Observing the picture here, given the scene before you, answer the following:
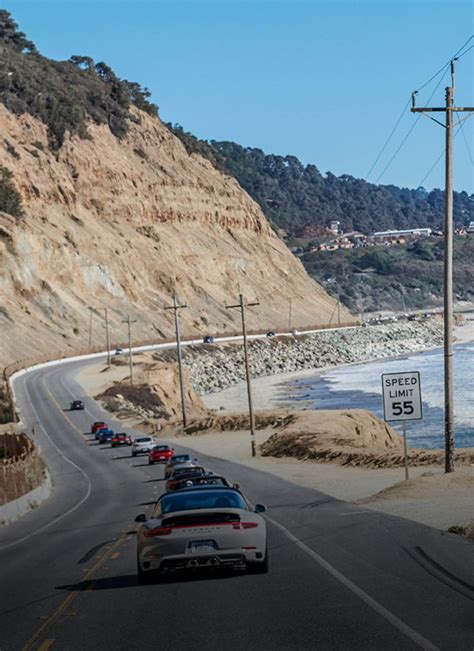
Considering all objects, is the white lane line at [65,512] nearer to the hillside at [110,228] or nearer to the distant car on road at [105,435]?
the distant car on road at [105,435]

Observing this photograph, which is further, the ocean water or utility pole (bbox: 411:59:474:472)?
the ocean water

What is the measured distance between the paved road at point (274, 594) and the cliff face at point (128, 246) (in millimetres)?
86505

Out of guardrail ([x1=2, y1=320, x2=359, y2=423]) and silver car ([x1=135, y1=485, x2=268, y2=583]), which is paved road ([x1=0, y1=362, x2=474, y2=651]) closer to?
silver car ([x1=135, y1=485, x2=268, y2=583])

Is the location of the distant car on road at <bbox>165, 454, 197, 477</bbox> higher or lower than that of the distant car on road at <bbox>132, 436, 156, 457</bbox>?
higher

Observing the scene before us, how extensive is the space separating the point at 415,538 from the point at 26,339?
3747 inches

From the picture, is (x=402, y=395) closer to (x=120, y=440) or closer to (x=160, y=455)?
(x=160, y=455)

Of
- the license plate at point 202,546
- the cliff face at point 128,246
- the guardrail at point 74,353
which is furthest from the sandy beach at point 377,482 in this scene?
the cliff face at point 128,246

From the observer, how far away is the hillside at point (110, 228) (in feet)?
394

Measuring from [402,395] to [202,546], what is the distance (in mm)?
12660

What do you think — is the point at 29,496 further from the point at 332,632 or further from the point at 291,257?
the point at 291,257

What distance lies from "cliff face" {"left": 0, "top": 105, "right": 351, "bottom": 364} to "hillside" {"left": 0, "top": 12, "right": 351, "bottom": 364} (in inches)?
7.3

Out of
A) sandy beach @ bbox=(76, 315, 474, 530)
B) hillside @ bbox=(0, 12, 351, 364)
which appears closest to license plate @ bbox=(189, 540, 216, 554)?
sandy beach @ bbox=(76, 315, 474, 530)

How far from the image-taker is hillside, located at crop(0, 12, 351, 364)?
120188 millimetres

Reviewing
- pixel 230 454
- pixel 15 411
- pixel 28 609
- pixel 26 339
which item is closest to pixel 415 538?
pixel 28 609
